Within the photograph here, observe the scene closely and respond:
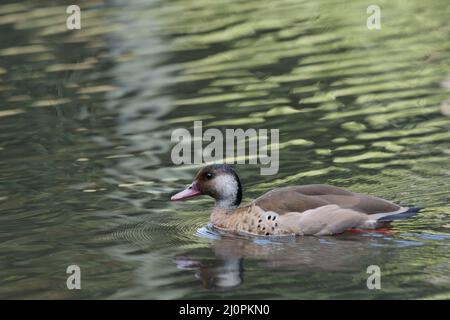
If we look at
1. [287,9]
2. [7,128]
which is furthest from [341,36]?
[7,128]

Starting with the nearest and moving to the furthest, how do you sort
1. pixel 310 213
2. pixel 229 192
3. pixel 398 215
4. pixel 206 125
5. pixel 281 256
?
pixel 281 256 < pixel 398 215 < pixel 310 213 < pixel 229 192 < pixel 206 125

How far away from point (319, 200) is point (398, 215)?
91 cm

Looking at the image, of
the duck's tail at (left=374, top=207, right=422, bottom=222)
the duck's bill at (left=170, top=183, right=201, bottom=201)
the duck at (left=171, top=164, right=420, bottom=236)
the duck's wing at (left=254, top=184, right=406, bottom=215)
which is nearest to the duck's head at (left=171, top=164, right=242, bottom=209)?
the duck's bill at (left=170, top=183, right=201, bottom=201)

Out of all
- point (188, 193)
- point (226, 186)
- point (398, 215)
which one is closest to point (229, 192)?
point (226, 186)

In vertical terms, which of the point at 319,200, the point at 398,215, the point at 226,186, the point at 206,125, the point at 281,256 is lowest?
the point at 281,256

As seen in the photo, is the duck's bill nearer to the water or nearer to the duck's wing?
the water

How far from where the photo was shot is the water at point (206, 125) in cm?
1088

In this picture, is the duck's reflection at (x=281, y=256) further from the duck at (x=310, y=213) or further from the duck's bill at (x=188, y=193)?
the duck's bill at (x=188, y=193)

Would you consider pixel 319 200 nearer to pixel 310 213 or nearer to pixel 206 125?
→ pixel 310 213

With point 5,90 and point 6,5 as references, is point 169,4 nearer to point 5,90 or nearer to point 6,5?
point 6,5

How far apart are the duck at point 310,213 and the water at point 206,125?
7.4 inches

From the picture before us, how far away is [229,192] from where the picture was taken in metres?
13.0

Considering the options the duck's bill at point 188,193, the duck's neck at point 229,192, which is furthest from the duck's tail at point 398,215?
the duck's bill at point 188,193

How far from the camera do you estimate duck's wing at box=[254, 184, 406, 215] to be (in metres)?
11.9
